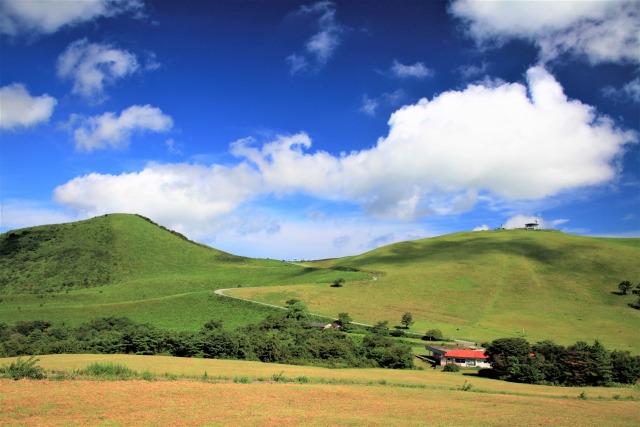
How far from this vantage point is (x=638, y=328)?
93562 mm

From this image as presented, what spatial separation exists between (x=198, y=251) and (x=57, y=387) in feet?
506

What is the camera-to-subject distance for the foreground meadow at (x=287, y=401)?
28.2 meters

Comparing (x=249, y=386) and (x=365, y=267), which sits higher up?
(x=365, y=267)

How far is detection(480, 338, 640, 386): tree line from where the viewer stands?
56969mm

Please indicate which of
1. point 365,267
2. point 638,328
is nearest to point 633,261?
point 638,328

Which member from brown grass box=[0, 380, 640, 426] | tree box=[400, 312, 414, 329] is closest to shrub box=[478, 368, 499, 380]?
brown grass box=[0, 380, 640, 426]

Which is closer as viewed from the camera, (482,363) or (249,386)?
(249,386)

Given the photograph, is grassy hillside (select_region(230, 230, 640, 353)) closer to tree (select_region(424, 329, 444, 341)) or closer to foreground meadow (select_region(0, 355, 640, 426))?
tree (select_region(424, 329, 444, 341))

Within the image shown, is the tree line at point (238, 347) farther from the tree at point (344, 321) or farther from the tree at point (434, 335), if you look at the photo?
the tree at point (434, 335)

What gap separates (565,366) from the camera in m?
58.2

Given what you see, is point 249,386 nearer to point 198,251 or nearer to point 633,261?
point 633,261

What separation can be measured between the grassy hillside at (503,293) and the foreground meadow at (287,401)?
42.7m

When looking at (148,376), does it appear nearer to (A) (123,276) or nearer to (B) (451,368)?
(B) (451,368)

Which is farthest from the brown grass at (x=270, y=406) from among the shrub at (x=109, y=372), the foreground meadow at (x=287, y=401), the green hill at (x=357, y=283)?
the green hill at (x=357, y=283)
